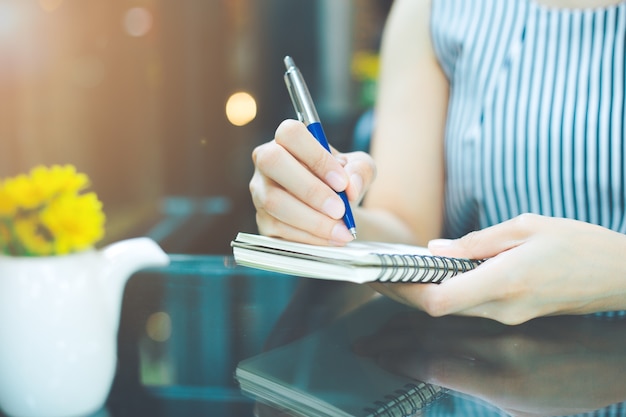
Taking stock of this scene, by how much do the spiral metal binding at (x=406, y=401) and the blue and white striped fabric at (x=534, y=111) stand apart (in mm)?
430

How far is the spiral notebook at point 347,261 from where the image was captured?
0.42m

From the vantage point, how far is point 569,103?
2.47 feet

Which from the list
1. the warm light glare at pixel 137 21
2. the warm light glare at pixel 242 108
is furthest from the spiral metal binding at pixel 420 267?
the warm light glare at pixel 242 108

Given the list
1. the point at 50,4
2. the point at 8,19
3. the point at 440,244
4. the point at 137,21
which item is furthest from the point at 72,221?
the point at 137,21

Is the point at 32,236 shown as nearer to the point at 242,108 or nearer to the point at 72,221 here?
the point at 72,221

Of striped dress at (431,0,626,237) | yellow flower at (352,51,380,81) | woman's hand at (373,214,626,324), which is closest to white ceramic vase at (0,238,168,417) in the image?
woman's hand at (373,214,626,324)

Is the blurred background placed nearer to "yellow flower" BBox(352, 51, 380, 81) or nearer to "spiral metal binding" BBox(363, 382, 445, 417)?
"yellow flower" BBox(352, 51, 380, 81)

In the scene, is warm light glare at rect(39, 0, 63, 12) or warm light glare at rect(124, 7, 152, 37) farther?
warm light glare at rect(124, 7, 152, 37)

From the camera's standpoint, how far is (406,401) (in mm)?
390

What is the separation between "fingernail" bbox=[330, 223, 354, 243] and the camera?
49 cm

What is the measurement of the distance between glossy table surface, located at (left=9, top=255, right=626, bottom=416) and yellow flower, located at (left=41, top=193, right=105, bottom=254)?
0.10 m

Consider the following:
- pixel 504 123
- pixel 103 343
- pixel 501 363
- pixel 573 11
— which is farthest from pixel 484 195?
pixel 103 343

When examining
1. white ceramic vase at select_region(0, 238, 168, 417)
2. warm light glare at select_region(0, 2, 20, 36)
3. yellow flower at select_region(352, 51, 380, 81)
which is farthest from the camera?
yellow flower at select_region(352, 51, 380, 81)

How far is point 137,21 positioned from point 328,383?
5.20ft
